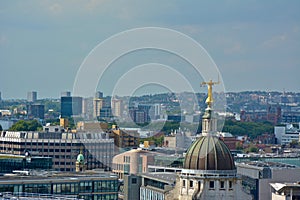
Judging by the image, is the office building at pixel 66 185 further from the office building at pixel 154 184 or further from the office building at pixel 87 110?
the office building at pixel 87 110

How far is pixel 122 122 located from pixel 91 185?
88768 millimetres

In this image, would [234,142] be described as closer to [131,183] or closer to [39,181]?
[131,183]

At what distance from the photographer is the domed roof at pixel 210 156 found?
43000mm

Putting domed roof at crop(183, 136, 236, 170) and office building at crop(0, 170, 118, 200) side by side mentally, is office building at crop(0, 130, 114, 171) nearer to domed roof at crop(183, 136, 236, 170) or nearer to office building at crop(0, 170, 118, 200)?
office building at crop(0, 170, 118, 200)

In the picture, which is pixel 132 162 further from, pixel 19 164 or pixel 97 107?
pixel 97 107

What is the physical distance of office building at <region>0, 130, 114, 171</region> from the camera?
348 ft

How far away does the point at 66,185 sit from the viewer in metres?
57.0

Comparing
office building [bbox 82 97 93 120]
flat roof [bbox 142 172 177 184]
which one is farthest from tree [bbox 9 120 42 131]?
flat roof [bbox 142 172 177 184]

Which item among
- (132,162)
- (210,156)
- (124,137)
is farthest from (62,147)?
(210,156)

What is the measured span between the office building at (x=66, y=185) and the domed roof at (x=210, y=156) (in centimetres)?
985

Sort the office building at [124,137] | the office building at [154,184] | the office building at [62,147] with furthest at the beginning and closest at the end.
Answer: the office building at [124,137]
the office building at [62,147]
the office building at [154,184]

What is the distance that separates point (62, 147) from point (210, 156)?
2568 inches

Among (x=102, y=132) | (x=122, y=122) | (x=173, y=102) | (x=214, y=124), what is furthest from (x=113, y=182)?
(x=173, y=102)

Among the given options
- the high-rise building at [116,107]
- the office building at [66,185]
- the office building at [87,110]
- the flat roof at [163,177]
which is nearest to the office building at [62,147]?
the office building at [87,110]
